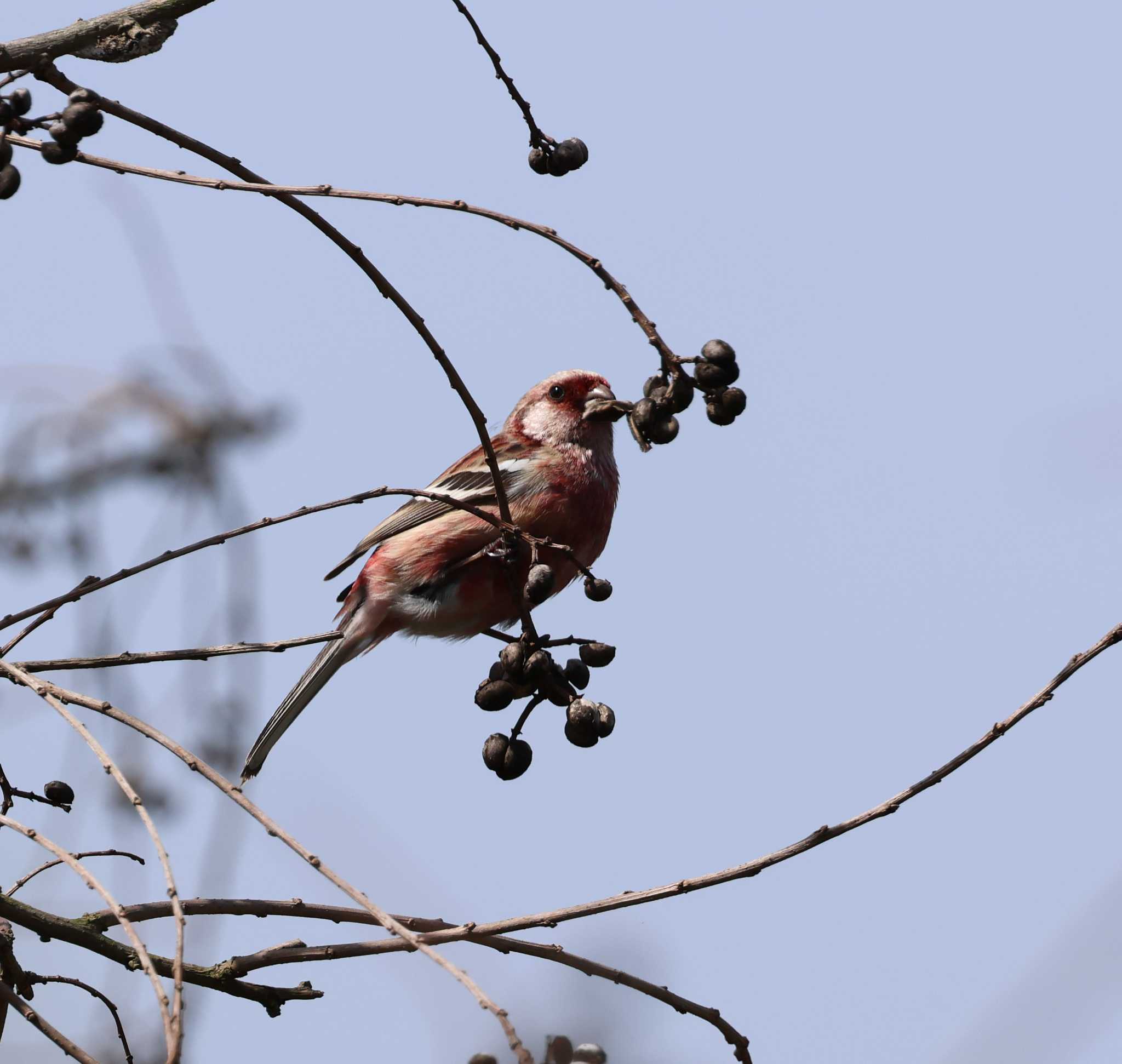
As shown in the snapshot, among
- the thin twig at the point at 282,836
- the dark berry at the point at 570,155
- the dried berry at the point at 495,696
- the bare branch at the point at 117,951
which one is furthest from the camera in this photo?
the dried berry at the point at 495,696

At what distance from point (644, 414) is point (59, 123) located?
154 centimetres

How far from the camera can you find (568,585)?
→ 5801 mm

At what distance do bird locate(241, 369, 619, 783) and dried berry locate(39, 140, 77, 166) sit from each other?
2.73 meters

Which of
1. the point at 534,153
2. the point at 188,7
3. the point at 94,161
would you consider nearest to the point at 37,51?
the point at 94,161

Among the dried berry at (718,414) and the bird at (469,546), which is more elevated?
the bird at (469,546)

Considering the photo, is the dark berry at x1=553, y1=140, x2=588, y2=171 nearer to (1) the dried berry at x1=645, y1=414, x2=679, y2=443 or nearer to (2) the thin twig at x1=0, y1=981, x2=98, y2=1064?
(1) the dried berry at x1=645, y1=414, x2=679, y2=443

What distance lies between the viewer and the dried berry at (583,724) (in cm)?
399

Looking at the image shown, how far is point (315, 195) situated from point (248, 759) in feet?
11.1

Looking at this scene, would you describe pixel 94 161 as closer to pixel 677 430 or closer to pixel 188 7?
pixel 188 7

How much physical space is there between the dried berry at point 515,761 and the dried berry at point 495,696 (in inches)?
5.1

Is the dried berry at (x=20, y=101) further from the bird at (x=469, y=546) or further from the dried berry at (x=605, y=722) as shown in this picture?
the bird at (x=469, y=546)

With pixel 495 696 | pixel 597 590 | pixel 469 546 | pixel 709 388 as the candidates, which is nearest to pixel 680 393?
pixel 709 388

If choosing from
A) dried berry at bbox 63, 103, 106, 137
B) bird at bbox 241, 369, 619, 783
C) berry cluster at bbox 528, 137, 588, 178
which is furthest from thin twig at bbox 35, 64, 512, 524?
bird at bbox 241, 369, 619, 783

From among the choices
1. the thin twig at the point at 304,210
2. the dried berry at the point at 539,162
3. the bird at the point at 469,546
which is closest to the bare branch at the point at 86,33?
the thin twig at the point at 304,210
